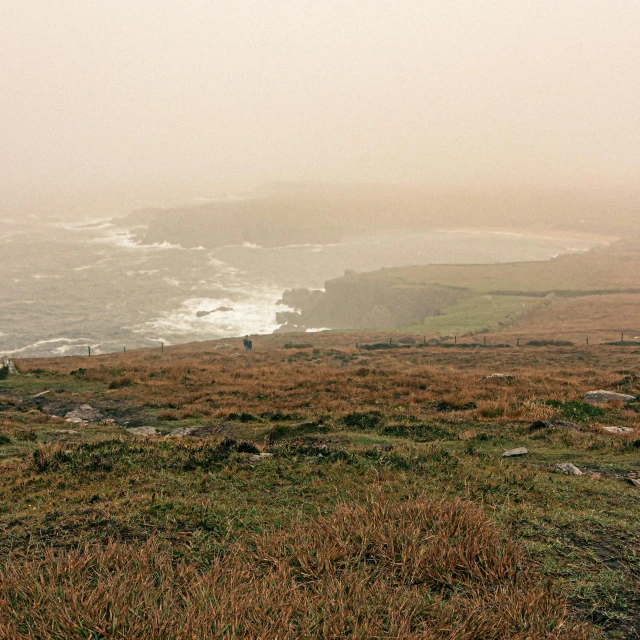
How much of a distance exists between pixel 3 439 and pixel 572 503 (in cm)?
1410

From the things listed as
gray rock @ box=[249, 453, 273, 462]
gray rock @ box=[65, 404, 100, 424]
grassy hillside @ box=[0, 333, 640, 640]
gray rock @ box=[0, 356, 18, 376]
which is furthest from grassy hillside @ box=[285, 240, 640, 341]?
gray rock @ box=[249, 453, 273, 462]

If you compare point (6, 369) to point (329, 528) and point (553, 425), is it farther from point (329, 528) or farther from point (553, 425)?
point (329, 528)


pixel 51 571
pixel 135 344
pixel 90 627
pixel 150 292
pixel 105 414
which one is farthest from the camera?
pixel 150 292

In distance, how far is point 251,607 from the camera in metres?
4.18

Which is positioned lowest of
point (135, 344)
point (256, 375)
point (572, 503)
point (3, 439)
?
point (135, 344)

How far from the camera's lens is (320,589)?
Answer: 4.73 meters

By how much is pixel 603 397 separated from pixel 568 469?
1129 centimetres

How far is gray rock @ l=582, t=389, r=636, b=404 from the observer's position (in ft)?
66.6

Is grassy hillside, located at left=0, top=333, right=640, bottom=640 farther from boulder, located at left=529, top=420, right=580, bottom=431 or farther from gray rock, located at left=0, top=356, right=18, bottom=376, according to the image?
gray rock, located at left=0, top=356, right=18, bottom=376

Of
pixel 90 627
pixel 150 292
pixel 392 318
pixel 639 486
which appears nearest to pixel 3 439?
pixel 90 627

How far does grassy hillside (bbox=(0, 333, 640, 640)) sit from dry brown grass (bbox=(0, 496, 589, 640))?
2cm

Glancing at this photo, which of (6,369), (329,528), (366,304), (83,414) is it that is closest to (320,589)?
(329,528)

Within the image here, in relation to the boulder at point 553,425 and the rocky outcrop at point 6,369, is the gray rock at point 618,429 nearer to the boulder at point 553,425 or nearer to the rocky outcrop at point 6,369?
the boulder at point 553,425

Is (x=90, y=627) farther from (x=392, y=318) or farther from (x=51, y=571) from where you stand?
(x=392, y=318)
